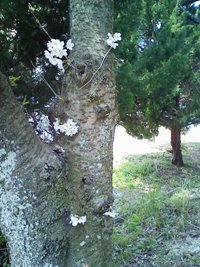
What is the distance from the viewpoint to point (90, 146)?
1414 mm

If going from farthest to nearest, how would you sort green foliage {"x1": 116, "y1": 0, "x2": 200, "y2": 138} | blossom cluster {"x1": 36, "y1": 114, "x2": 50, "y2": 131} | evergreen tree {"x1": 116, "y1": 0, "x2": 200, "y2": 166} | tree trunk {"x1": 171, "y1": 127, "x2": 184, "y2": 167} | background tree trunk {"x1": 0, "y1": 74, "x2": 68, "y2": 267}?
1. tree trunk {"x1": 171, "y1": 127, "x2": 184, "y2": 167}
2. evergreen tree {"x1": 116, "y1": 0, "x2": 200, "y2": 166}
3. green foliage {"x1": 116, "y1": 0, "x2": 200, "y2": 138}
4. blossom cluster {"x1": 36, "y1": 114, "x2": 50, "y2": 131}
5. background tree trunk {"x1": 0, "y1": 74, "x2": 68, "y2": 267}

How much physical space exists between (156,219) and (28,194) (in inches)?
66.5

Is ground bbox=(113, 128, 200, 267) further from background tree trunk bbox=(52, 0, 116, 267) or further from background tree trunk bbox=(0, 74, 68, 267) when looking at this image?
background tree trunk bbox=(0, 74, 68, 267)

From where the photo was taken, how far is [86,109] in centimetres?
142

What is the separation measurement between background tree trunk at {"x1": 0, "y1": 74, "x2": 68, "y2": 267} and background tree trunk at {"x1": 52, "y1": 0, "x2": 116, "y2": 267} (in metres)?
0.07

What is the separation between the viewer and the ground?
217 cm

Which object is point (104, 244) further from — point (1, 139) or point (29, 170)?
point (1, 139)

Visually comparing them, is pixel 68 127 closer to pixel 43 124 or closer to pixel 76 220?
pixel 43 124

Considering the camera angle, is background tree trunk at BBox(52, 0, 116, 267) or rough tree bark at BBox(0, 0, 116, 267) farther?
background tree trunk at BBox(52, 0, 116, 267)

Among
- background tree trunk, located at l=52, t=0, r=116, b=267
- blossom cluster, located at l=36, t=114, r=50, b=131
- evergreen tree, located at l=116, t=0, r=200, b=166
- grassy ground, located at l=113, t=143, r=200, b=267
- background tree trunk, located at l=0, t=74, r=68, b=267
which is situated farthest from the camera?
evergreen tree, located at l=116, t=0, r=200, b=166

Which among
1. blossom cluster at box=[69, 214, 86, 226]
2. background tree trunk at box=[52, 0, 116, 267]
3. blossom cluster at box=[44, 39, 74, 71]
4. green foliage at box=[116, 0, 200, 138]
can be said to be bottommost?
blossom cluster at box=[69, 214, 86, 226]

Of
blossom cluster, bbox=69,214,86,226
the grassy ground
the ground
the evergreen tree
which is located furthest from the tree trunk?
blossom cluster, bbox=69,214,86,226

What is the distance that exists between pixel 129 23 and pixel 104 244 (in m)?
1.33

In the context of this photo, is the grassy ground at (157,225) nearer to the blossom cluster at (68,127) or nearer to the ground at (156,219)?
the ground at (156,219)
